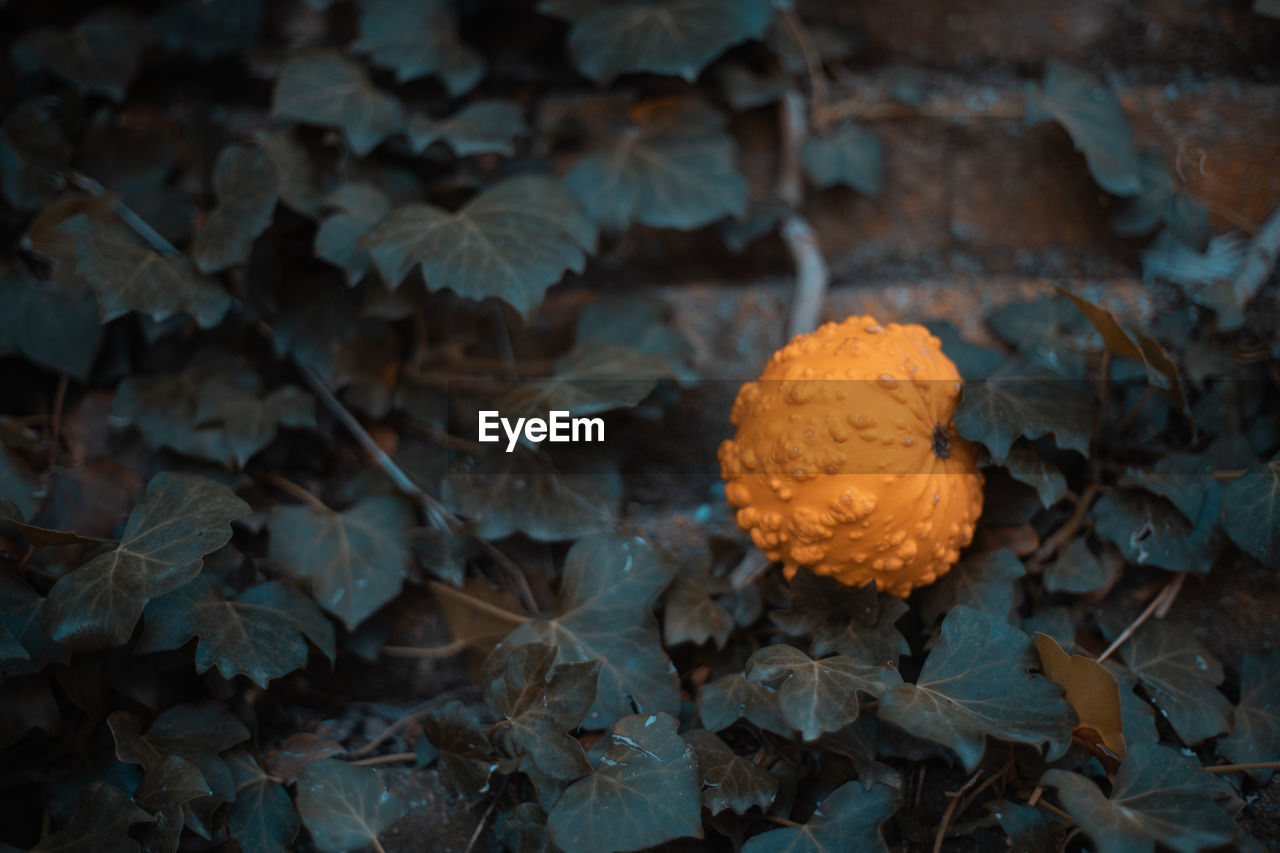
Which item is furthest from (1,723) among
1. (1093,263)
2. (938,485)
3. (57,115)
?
(1093,263)

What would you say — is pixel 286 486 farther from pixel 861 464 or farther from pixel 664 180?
pixel 861 464

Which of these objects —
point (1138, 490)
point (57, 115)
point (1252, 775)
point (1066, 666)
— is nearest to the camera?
point (1066, 666)

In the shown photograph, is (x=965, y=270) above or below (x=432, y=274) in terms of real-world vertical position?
Answer: below

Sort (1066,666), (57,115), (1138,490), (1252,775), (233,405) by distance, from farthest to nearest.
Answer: (57,115)
(233,405)
(1138,490)
(1252,775)
(1066,666)

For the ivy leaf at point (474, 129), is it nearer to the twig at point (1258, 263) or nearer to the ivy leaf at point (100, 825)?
the ivy leaf at point (100, 825)

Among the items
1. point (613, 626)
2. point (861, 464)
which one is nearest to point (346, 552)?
point (613, 626)

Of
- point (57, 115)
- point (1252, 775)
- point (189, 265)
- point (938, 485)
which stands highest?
point (57, 115)

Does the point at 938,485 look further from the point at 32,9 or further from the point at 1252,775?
the point at 32,9

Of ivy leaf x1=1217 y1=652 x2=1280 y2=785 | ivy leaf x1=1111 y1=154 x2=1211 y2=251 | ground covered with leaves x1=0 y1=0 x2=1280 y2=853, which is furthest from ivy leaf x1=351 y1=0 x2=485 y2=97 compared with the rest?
ivy leaf x1=1217 y1=652 x2=1280 y2=785

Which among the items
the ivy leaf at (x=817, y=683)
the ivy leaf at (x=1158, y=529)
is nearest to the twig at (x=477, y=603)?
the ivy leaf at (x=817, y=683)
